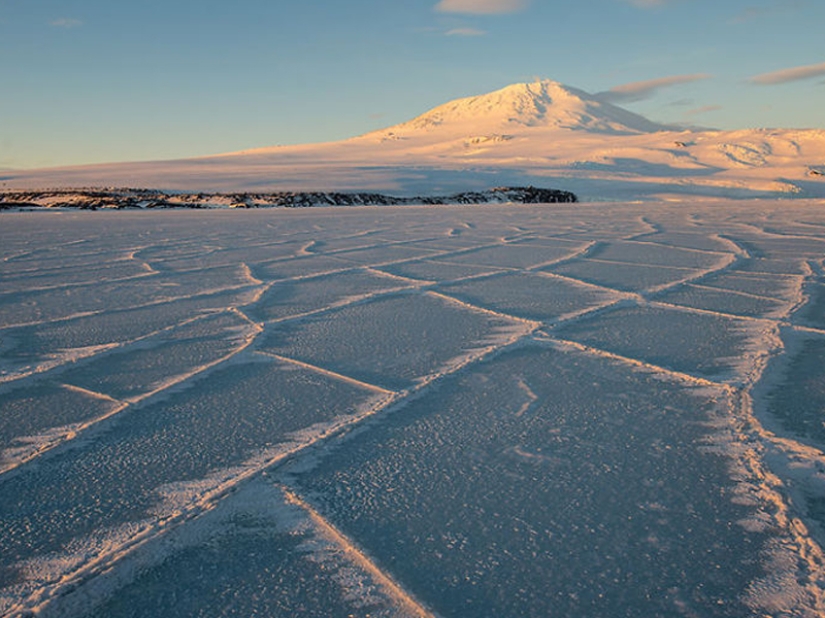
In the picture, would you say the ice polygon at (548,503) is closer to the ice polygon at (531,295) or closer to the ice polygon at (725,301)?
the ice polygon at (531,295)

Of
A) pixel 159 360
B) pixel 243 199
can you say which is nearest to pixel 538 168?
pixel 243 199

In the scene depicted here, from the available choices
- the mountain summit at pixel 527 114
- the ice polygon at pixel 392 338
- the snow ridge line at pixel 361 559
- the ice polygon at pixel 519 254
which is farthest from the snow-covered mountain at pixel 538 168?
the snow ridge line at pixel 361 559

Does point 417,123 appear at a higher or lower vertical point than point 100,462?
higher

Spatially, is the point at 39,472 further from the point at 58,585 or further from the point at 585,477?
the point at 585,477

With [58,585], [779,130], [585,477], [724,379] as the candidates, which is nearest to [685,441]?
[585,477]

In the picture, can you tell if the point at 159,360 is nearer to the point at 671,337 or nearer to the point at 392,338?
the point at 392,338

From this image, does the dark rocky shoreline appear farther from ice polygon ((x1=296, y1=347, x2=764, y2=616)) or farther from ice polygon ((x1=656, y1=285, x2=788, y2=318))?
ice polygon ((x1=296, y1=347, x2=764, y2=616))

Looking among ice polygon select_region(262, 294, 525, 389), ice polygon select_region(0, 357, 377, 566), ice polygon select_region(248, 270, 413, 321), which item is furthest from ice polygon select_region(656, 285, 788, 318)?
ice polygon select_region(0, 357, 377, 566)
